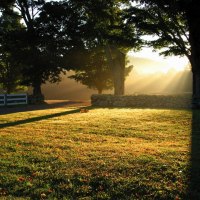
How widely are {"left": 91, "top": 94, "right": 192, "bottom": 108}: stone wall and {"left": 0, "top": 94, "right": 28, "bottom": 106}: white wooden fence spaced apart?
667 centimetres

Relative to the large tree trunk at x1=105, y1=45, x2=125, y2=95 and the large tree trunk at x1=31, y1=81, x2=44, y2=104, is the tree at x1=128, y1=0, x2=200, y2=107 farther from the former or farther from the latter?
the large tree trunk at x1=31, y1=81, x2=44, y2=104

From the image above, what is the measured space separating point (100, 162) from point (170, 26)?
1791 cm

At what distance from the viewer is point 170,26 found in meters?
24.2

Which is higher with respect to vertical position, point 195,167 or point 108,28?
point 108,28

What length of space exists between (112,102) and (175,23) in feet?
28.3

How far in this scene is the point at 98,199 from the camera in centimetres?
679

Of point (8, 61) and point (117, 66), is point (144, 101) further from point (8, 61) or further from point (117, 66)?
point (8, 61)

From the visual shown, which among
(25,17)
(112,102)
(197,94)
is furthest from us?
(25,17)

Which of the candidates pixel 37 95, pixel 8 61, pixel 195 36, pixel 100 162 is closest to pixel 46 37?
pixel 37 95

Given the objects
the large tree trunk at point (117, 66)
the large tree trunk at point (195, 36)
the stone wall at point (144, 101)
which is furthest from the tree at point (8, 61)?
the large tree trunk at point (195, 36)

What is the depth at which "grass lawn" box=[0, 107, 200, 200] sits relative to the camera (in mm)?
7160

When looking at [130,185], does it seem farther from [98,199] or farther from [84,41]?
[84,41]

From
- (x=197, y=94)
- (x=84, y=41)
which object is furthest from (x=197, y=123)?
(x=84, y=41)

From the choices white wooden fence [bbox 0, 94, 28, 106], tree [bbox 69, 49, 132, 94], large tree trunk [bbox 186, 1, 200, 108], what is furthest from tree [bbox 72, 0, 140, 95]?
white wooden fence [bbox 0, 94, 28, 106]
